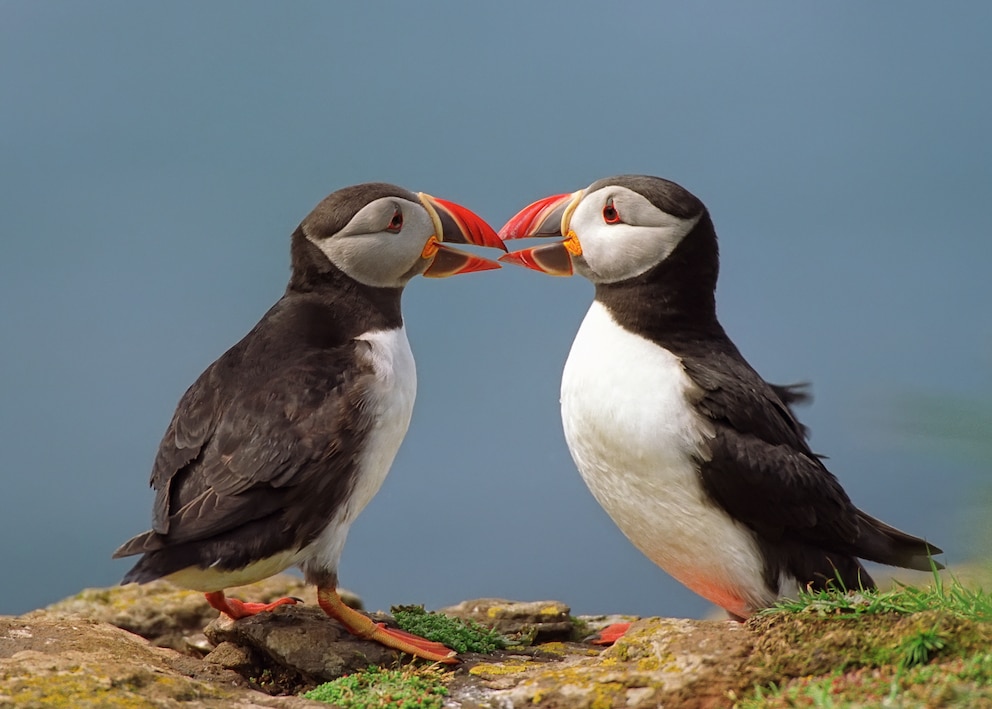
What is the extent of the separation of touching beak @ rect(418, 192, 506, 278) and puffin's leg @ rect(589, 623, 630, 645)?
1919mm

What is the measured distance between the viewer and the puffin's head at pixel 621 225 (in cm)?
525

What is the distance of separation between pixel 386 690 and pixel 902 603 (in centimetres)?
205

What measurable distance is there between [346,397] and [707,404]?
1554mm

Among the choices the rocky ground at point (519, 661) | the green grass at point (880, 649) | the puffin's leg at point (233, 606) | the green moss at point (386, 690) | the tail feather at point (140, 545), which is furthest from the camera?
the puffin's leg at point (233, 606)

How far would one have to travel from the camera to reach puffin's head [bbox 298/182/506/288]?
5672 mm

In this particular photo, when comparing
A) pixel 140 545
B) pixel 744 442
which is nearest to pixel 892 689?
pixel 744 442

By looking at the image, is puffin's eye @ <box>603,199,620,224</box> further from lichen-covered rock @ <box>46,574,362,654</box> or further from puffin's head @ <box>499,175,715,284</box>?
lichen-covered rock @ <box>46,574,362,654</box>

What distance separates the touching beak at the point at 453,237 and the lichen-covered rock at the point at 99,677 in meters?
2.14

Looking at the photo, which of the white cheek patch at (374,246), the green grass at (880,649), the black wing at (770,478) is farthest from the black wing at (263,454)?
the green grass at (880,649)

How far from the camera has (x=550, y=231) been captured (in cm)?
552

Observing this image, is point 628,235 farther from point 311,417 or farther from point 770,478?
point 311,417

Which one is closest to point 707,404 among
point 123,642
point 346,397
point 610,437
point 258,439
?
point 610,437

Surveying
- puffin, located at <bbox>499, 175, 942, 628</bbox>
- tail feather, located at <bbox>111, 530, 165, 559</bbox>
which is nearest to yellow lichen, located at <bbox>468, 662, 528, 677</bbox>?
puffin, located at <bbox>499, 175, 942, 628</bbox>

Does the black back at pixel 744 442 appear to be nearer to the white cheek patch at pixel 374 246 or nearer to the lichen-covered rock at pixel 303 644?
the white cheek patch at pixel 374 246
